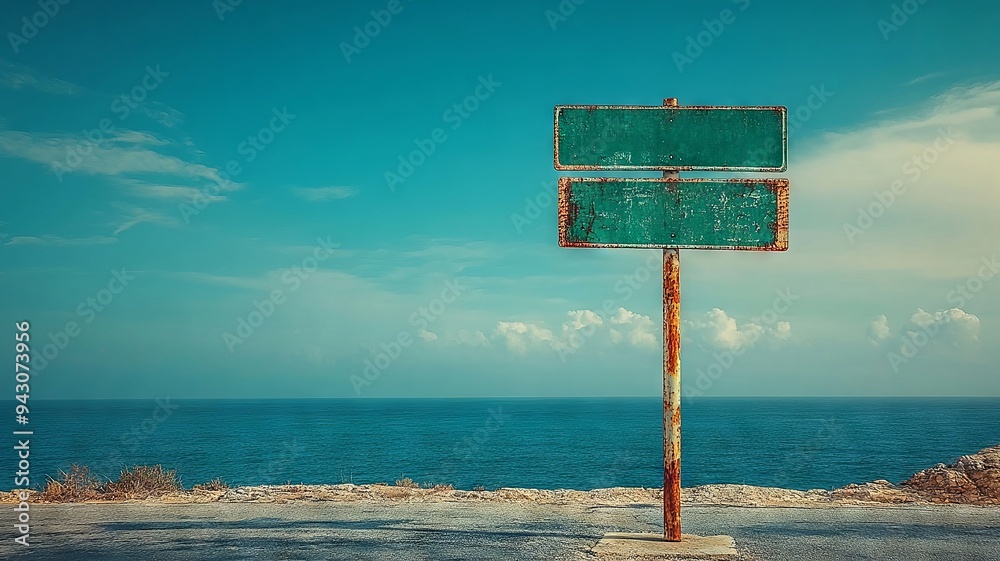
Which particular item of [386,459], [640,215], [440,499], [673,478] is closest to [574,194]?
[640,215]

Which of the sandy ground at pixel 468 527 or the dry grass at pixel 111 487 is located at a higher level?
the sandy ground at pixel 468 527

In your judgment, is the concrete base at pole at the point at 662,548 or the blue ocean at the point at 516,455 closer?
the concrete base at pole at the point at 662,548

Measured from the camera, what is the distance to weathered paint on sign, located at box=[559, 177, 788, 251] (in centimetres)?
767

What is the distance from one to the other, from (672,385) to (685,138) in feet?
8.09

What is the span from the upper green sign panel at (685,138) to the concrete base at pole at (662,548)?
3.67m

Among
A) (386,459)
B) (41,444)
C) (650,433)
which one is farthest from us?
(650,433)

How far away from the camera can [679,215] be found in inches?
303

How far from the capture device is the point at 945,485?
1161 centimetres

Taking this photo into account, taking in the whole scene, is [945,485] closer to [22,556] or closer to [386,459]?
[22,556]

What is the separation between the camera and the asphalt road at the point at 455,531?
732cm

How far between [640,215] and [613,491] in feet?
21.0

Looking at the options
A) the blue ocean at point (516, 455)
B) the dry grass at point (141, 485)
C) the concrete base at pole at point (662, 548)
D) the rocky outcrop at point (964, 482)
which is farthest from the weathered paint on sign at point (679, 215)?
the blue ocean at point (516, 455)

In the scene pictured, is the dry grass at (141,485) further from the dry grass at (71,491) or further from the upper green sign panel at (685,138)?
the upper green sign panel at (685,138)

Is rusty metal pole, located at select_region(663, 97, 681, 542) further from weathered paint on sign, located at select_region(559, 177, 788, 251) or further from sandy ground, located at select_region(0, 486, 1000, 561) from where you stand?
sandy ground, located at select_region(0, 486, 1000, 561)
